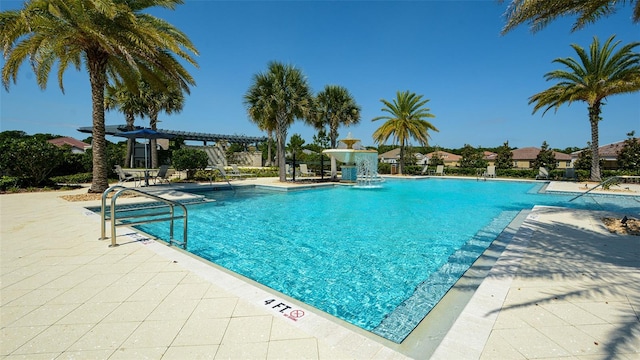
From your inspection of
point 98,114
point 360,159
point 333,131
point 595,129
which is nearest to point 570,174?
point 595,129

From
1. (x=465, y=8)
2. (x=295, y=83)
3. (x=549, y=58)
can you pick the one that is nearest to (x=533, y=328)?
(x=465, y=8)

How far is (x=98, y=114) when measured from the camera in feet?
34.3

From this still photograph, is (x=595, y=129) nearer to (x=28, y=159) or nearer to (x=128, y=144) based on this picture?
(x=28, y=159)

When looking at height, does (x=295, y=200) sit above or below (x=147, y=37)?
below

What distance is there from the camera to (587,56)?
1631 centimetres

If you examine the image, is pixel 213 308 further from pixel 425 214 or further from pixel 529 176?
pixel 529 176

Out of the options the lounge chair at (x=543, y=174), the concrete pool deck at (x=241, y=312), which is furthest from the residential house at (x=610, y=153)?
the concrete pool deck at (x=241, y=312)

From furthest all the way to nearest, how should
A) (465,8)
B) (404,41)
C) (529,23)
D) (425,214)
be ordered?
(404,41) → (465,8) → (425,214) → (529,23)

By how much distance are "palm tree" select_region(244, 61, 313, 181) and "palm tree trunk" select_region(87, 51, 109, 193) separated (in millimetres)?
7410

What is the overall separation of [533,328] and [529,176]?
1036 inches

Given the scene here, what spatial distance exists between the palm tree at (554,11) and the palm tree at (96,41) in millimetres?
10122

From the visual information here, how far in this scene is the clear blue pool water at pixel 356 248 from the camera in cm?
356

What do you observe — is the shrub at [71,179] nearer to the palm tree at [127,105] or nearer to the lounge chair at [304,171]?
the palm tree at [127,105]

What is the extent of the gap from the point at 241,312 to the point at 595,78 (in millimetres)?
22620
